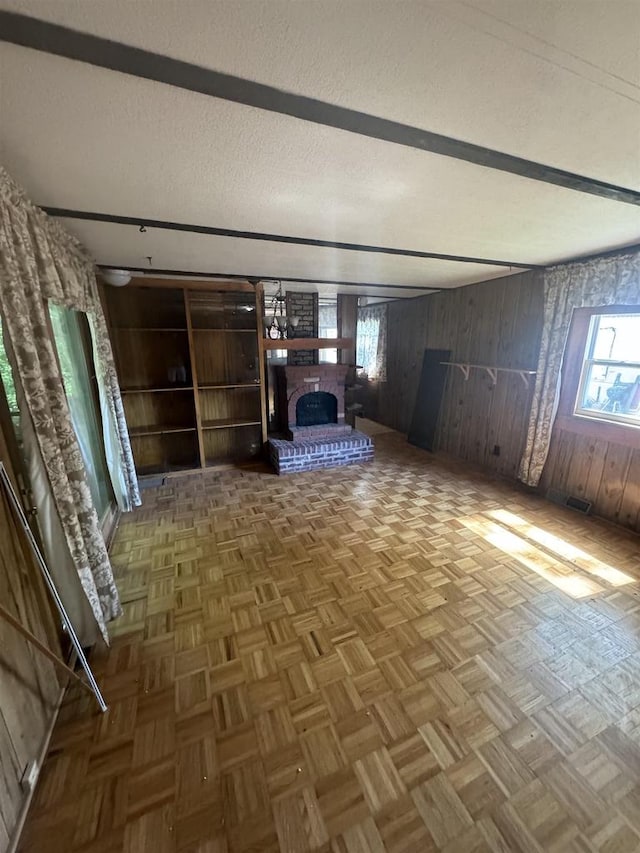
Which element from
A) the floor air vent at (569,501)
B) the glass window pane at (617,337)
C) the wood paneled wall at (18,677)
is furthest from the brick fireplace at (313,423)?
the wood paneled wall at (18,677)

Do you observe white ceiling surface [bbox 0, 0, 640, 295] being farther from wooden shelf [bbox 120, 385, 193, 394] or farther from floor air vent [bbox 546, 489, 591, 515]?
floor air vent [bbox 546, 489, 591, 515]

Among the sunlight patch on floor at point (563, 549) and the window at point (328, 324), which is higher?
the window at point (328, 324)

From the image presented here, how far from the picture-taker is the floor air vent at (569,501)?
2.95 metres

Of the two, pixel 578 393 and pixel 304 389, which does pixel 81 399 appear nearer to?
pixel 304 389

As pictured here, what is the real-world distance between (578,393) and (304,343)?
111 inches

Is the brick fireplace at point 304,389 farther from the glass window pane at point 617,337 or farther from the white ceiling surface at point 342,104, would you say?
the glass window pane at point 617,337

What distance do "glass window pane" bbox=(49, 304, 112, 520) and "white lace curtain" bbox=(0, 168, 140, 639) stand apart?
0.83 ft

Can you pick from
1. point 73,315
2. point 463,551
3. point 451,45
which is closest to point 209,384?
point 73,315

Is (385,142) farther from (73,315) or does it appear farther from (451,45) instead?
(73,315)

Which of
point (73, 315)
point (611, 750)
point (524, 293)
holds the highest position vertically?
point (524, 293)

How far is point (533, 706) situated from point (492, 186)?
2.30 metres

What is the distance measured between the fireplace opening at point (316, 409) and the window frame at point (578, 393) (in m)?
2.50

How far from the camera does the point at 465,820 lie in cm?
106

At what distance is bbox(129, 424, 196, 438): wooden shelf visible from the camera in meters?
3.67
